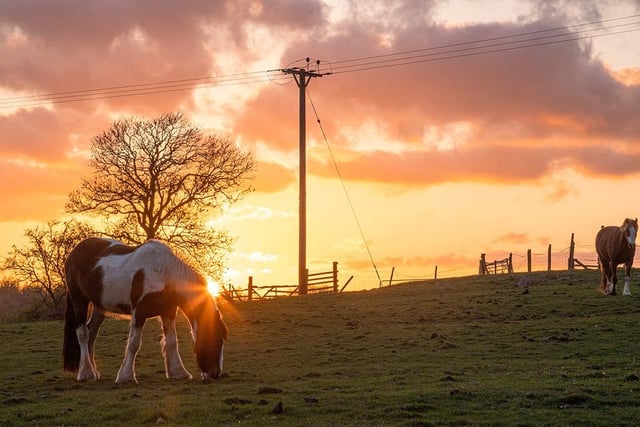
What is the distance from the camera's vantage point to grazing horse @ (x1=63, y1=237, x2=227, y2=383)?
1460cm

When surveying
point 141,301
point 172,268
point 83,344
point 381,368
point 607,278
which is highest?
point 607,278

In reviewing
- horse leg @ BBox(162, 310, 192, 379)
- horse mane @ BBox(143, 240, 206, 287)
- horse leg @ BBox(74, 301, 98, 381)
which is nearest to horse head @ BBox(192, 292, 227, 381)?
horse mane @ BBox(143, 240, 206, 287)

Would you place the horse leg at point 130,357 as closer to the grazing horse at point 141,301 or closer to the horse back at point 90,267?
the grazing horse at point 141,301

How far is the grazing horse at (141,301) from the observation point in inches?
575

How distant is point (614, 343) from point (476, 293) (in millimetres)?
14670

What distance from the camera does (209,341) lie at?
1438 cm

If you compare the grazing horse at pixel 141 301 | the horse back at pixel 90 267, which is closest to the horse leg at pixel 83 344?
the grazing horse at pixel 141 301

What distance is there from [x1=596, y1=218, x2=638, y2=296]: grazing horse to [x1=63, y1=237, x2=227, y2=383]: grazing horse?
18.8 m

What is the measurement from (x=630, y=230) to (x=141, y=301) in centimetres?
1981

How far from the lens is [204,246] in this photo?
45.0 m

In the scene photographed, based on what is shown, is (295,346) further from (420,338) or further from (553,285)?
(553,285)


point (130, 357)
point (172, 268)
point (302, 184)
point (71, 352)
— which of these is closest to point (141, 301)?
point (172, 268)

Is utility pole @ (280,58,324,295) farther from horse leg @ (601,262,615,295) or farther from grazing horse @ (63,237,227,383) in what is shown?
Result: grazing horse @ (63,237,227,383)

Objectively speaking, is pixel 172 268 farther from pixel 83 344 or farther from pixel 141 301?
pixel 83 344
